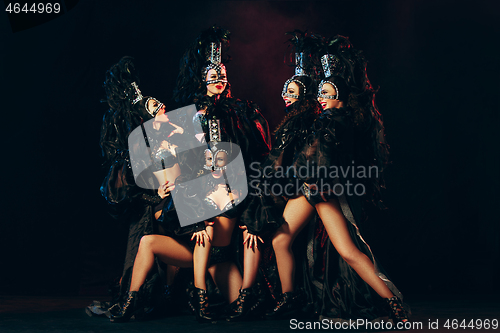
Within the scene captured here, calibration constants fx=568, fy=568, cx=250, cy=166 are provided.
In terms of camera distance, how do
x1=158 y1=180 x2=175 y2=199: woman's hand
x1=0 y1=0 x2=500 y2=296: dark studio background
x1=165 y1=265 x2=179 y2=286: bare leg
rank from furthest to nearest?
x1=0 y1=0 x2=500 y2=296: dark studio background, x1=165 y1=265 x2=179 y2=286: bare leg, x1=158 y1=180 x2=175 y2=199: woman's hand

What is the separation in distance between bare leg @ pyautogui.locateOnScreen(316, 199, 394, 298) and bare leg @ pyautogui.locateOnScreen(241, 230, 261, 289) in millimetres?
528

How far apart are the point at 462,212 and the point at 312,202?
2.07 meters

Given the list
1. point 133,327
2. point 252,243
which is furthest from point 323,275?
point 133,327

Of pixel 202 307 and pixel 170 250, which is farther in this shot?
pixel 170 250

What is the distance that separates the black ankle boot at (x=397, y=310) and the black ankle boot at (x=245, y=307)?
0.91m

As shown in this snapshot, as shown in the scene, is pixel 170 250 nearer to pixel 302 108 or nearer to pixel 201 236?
pixel 201 236

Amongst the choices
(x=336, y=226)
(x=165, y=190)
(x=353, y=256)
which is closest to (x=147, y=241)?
(x=165, y=190)

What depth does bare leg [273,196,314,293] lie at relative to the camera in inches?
155

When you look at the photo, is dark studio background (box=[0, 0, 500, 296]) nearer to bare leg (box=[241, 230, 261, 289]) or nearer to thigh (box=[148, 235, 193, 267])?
thigh (box=[148, 235, 193, 267])

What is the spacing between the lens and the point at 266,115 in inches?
214

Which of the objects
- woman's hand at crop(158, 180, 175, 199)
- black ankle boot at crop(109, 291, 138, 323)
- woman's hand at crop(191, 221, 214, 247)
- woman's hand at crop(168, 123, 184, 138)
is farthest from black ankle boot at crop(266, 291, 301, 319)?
woman's hand at crop(168, 123, 184, 138)

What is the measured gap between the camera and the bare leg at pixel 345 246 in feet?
12.0

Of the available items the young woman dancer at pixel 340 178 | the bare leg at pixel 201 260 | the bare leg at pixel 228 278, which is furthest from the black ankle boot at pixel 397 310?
the bare leg at pixel 201 260

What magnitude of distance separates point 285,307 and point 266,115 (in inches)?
82.7
